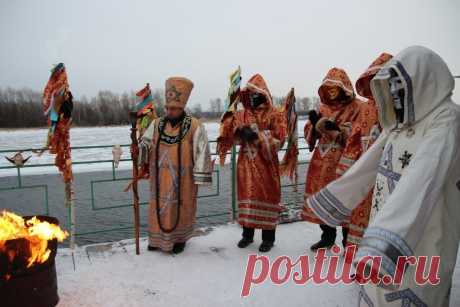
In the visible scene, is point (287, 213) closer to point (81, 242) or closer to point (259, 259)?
→ point (259, 259)

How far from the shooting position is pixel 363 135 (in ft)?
11.4

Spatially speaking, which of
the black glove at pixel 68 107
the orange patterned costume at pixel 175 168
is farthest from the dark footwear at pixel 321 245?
the black glove at pixel 68 107

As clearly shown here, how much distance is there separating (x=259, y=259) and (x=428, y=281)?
223 cm

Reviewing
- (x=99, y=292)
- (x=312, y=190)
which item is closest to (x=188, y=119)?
(x=312, y=190)

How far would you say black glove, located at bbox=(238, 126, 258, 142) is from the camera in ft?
12.8

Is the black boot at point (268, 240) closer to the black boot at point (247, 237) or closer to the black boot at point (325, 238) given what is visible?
the black boot at point (247, 237)

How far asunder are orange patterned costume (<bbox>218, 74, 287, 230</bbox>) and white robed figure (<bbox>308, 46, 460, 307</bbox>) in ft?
5.54

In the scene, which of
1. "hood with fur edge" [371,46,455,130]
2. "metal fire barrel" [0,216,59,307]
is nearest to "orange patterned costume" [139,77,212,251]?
"metal fire barrel" [0,216,59,307]

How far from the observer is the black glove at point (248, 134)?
390cm

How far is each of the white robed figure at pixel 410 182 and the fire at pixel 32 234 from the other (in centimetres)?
195

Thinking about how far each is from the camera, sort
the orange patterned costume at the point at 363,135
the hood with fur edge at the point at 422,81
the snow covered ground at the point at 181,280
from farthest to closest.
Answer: the orange patterned costume at the point at 363,135 → the snow covered ground at the point at 181,280 → the hood with fur edge at the point at 422,81

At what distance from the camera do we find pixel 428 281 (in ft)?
6.33

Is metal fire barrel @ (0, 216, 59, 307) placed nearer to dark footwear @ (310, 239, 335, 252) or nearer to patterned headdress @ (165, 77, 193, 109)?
patterned headdress @ (165, 77, 193, 109)

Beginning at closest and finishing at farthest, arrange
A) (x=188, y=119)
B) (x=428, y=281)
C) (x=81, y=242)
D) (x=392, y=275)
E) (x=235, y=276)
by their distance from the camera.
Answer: (x=392, y=275) < (x=428, y=281) < (x=235, y=276) < (x=188, y=119) < (x=81, y=242)
